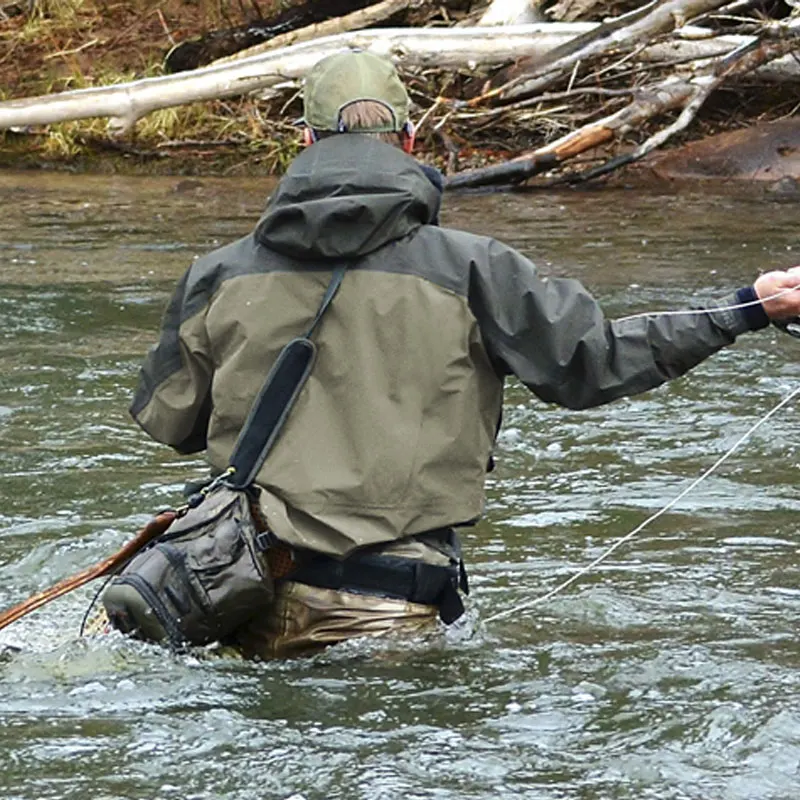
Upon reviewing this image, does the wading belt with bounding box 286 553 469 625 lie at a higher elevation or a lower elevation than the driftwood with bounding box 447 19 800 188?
lower

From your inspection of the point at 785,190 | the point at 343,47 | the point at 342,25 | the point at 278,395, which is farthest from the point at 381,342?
the point at 342,25

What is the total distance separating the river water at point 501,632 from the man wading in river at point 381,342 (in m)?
0.39

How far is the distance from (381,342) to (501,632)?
4.50 feet

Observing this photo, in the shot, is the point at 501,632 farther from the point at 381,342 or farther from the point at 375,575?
the point at 381,342

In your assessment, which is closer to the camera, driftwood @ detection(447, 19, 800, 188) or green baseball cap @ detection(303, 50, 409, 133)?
green baseball cap @ detection(303, 50, 409, 133)

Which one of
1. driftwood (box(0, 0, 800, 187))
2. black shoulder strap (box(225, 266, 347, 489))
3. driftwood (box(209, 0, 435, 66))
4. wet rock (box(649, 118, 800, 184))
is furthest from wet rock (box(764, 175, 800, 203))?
black shoulder strap (box(225, 266, 347, 489))

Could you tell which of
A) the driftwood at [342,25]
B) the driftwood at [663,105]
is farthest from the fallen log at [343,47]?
the driftwood at [342,25]

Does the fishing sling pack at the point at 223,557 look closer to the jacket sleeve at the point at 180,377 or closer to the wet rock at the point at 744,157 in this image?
the jacket sleeve at the point at 180,377

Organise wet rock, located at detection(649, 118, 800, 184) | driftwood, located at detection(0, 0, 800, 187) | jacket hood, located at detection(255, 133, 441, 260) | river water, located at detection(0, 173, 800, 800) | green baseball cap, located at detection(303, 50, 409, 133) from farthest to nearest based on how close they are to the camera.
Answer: wet rock, located at detection(649, 118, 800, 184) < driftwood, located at detection(0, 0, 800, 187) < green baseball cap, located at detection(303, 50, 409, 133) < jacket hood, located at detection(255, 133, 441, 260) < river water, located at detection(0, 173, 800, 800)

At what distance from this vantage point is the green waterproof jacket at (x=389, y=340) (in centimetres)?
450

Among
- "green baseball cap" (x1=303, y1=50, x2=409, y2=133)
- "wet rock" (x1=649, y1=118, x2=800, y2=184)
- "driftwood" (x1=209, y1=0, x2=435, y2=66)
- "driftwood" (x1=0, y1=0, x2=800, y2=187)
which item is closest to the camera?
"green baseball cap" (x1=303, y1=50, x2=409, y2=133)

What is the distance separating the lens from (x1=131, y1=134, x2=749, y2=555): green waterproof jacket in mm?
4504

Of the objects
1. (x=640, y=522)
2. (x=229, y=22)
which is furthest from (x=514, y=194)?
(x=640, y=522)

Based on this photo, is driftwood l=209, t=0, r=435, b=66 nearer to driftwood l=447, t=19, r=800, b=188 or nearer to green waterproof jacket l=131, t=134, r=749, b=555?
driftwood l=447, t=19, r=800, b=188
